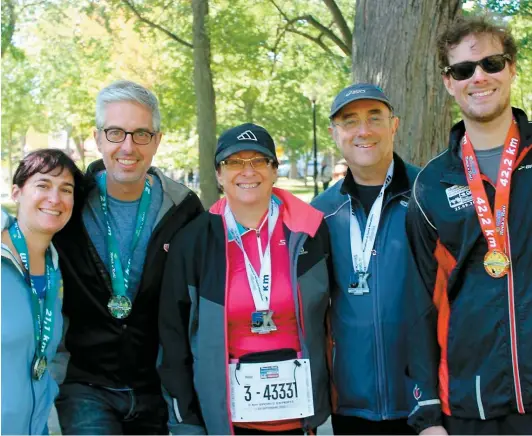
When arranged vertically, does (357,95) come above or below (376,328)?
above

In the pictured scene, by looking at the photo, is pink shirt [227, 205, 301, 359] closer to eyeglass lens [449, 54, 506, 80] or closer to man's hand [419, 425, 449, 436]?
man's hand [419, 425, 449, 436]

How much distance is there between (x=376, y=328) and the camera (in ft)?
12.2

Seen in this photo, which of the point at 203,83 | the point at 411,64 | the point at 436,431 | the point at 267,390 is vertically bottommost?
the point at 436,431

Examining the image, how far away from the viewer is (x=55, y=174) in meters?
3.68

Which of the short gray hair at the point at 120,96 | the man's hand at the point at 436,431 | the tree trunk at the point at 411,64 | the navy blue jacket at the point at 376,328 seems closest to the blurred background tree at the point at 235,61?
the tree trunk at the point at 411,64

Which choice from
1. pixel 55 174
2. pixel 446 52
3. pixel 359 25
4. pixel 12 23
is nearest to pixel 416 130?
pixel 359 25

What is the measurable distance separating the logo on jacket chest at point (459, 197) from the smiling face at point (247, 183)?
1067mm

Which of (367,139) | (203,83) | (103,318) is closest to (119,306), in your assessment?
(103,318)

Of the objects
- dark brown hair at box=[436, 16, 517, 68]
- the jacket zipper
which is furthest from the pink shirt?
dark brown hair at box=[436, 16, 517, 68]

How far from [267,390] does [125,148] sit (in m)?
1.70

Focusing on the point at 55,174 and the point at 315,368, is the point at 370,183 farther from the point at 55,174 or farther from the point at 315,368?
the point at 55,174

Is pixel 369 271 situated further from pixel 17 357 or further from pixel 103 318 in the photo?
pixel 17 357

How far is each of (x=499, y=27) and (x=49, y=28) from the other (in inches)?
1188

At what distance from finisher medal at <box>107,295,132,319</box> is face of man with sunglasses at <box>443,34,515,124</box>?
2.23 m
